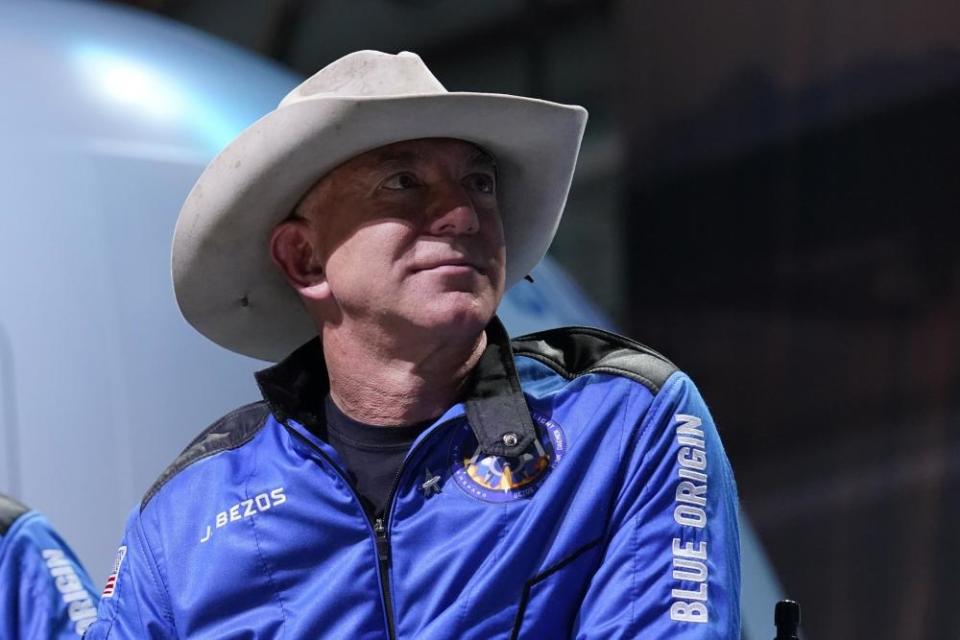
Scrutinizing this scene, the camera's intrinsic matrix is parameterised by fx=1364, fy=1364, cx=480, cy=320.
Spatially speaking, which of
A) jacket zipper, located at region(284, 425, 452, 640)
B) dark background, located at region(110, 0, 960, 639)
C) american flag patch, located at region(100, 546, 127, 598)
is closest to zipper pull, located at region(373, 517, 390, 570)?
jacket zipper, located at region(284, 425, 452, 640)

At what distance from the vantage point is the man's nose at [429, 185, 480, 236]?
1589 mm

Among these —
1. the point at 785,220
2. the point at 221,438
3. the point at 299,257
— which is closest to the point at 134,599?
the point at 221,438

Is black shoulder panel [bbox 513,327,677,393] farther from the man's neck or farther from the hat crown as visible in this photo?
the hat crown

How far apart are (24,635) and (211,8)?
3335 mm

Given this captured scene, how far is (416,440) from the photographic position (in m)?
1.56

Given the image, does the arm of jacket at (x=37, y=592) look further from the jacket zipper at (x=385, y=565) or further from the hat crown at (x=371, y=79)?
the hat crown at (x=371, y=79)

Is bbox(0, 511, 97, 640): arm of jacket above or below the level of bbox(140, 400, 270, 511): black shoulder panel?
below

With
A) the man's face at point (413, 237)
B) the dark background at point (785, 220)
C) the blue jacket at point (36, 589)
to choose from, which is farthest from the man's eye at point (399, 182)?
the dark background at point (785, 220)

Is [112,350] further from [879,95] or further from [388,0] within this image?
[879,95]

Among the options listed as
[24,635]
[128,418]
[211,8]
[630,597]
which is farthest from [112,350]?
[211,8]

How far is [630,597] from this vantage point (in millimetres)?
1455

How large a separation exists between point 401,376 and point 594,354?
238mm

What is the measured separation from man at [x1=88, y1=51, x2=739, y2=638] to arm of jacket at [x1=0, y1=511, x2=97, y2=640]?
0.19 meters

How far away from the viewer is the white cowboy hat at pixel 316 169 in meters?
1.59
